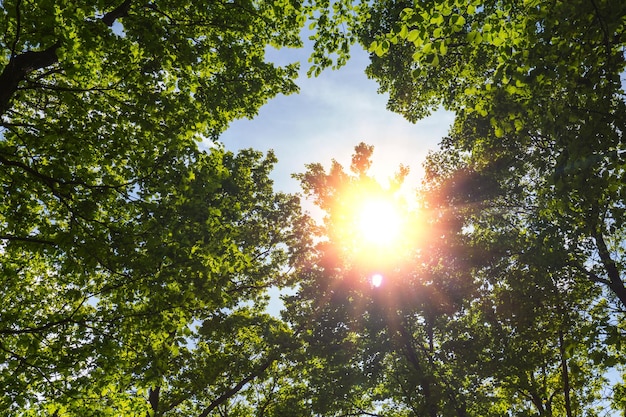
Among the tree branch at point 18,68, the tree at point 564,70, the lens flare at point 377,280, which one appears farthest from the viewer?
the lens flare at point 377,280

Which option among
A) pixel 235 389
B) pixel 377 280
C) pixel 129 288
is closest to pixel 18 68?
pixel 129 288

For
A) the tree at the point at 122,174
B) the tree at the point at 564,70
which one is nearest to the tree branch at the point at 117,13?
the tree at the point at 122,174

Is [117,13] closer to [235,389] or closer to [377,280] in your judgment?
[235,389]

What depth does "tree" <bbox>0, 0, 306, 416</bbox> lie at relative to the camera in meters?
6.28

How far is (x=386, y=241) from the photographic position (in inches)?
694

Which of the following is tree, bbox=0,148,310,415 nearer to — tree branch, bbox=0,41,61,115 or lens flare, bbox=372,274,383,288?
tree branch, bbox=0,41,61,115

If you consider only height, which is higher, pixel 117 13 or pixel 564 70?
pixel 117 13

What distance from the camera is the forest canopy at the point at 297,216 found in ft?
16.2

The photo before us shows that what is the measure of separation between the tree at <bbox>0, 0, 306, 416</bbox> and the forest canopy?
0.06 meters

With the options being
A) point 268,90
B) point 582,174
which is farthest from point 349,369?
point 582,174

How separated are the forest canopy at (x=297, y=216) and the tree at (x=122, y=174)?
0.06 m

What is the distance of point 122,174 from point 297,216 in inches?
462

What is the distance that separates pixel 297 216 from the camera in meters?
18.6

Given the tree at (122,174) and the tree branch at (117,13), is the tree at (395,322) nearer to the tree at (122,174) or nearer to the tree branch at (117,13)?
the tree at (122,174)
